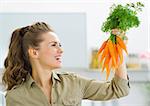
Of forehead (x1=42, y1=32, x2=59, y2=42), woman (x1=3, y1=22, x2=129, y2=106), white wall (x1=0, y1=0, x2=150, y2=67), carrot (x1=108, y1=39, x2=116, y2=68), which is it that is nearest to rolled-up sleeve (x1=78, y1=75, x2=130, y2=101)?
woman (x1=3, y1=22, x2=129, y2=106)

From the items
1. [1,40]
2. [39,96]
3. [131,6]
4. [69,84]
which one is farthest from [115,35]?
[1,40]

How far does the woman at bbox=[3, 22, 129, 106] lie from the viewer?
1.73 meters

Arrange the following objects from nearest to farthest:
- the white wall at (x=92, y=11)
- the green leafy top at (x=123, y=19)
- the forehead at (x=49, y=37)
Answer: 1. the green leafy top at (x=123, y=19)
2. the forehead at (x=49, y=37)
3. the white wall at (x=92, y=11)

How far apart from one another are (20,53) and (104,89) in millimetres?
460

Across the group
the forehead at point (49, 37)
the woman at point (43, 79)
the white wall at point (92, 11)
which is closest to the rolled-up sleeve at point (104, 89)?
the woman at point (43, 79)

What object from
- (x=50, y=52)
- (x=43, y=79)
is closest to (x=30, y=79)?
(x=43, y=79)

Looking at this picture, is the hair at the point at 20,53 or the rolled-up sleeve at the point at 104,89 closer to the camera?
the rolled-up sleeve at the point at 104,89

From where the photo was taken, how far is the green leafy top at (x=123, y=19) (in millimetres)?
1643

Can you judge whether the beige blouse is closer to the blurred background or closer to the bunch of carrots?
the bunch of carrots

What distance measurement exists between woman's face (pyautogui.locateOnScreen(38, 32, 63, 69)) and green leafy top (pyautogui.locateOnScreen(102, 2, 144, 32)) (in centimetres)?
24

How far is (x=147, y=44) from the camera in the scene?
10.5 feet

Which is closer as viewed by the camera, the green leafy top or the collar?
the green leafy top

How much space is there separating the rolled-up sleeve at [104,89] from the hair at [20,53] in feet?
0.95

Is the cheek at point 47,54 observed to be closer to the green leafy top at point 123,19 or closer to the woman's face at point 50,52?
the woman's face at point 50,52
